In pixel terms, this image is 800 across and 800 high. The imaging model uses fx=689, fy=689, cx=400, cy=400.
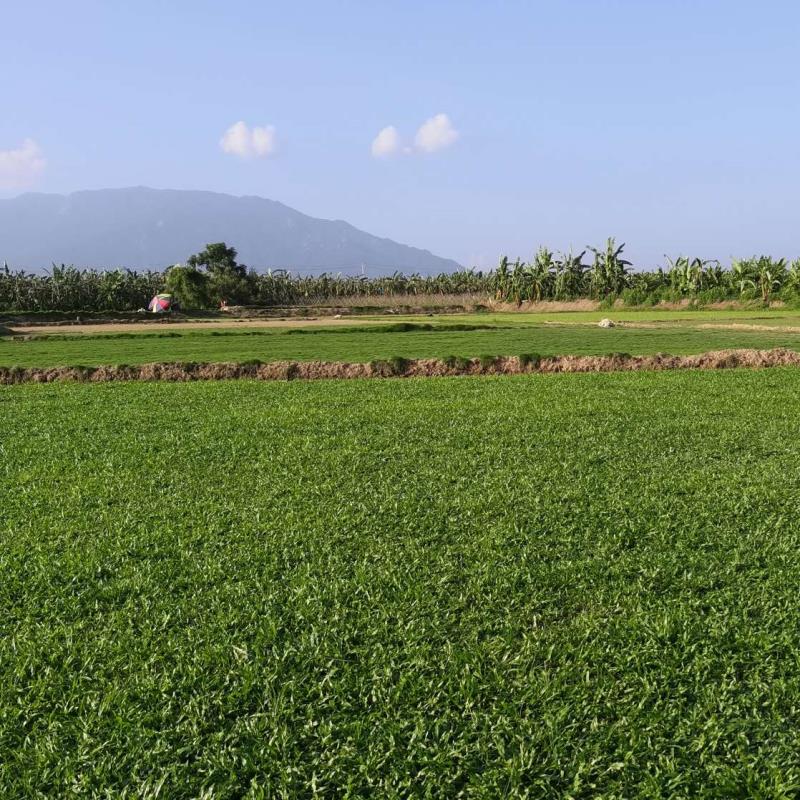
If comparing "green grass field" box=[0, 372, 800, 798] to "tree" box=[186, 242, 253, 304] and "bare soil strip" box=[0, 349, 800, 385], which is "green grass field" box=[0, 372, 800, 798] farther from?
"tree" box=[186, 242, 253, 304]

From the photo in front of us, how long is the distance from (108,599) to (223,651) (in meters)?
1.30

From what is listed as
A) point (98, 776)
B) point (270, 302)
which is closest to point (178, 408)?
point (98, 776)

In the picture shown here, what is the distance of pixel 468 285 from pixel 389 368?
248 ft

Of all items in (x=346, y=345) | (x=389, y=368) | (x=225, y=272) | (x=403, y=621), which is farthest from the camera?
(x=225, y=272)

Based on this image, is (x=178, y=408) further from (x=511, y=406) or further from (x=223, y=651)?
(x=223, y=651)

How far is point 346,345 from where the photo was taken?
1205 inches

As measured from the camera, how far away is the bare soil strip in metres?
21.7

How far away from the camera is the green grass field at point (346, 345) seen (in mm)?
26000

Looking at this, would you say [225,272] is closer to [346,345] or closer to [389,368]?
[346,345]

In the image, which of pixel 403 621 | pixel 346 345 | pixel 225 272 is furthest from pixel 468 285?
pixel 403 621

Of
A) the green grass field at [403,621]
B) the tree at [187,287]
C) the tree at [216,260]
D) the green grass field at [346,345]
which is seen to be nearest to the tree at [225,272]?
the tree at [216,260]

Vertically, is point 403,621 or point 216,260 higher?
point 216,260

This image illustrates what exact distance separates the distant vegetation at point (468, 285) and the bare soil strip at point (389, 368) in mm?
40987

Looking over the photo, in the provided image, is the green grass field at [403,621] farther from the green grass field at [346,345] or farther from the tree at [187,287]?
the tree at [187,287]
